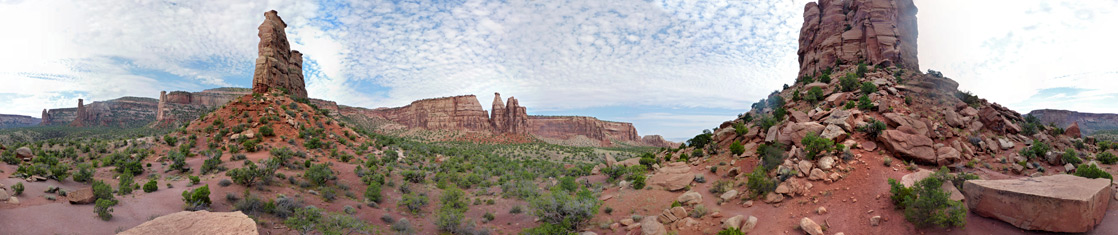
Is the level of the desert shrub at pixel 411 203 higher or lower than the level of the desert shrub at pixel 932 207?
lower

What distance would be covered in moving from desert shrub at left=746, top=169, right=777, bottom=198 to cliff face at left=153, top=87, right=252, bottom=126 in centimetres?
7915

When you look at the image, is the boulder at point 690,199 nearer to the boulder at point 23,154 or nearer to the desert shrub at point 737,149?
the desert shrub at point 737,149

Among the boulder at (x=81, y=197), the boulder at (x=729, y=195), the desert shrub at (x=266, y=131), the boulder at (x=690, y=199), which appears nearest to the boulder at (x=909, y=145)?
the boulder at (x=729, y=195)

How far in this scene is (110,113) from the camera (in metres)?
77.6

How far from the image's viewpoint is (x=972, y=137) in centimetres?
1596

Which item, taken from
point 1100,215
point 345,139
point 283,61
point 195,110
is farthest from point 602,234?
point 195,110

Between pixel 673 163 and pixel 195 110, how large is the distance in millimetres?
100614

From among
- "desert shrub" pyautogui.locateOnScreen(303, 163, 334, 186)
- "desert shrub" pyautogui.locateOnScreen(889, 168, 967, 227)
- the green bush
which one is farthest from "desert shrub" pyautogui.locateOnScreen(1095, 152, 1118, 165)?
the green bush

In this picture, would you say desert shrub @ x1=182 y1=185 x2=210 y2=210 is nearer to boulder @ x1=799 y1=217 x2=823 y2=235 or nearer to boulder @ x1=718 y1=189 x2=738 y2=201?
boulder @ x1=718 y1=189 x2=738 y2=201

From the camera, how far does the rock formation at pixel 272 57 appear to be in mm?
30234

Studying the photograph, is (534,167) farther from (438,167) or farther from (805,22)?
(805,22)

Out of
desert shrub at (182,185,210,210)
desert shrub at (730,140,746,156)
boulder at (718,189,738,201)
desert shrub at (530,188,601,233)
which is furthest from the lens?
desert shrub at (730,140,746,156)

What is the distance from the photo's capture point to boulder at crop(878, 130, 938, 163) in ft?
47.0

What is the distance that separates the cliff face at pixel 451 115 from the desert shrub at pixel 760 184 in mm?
85035
